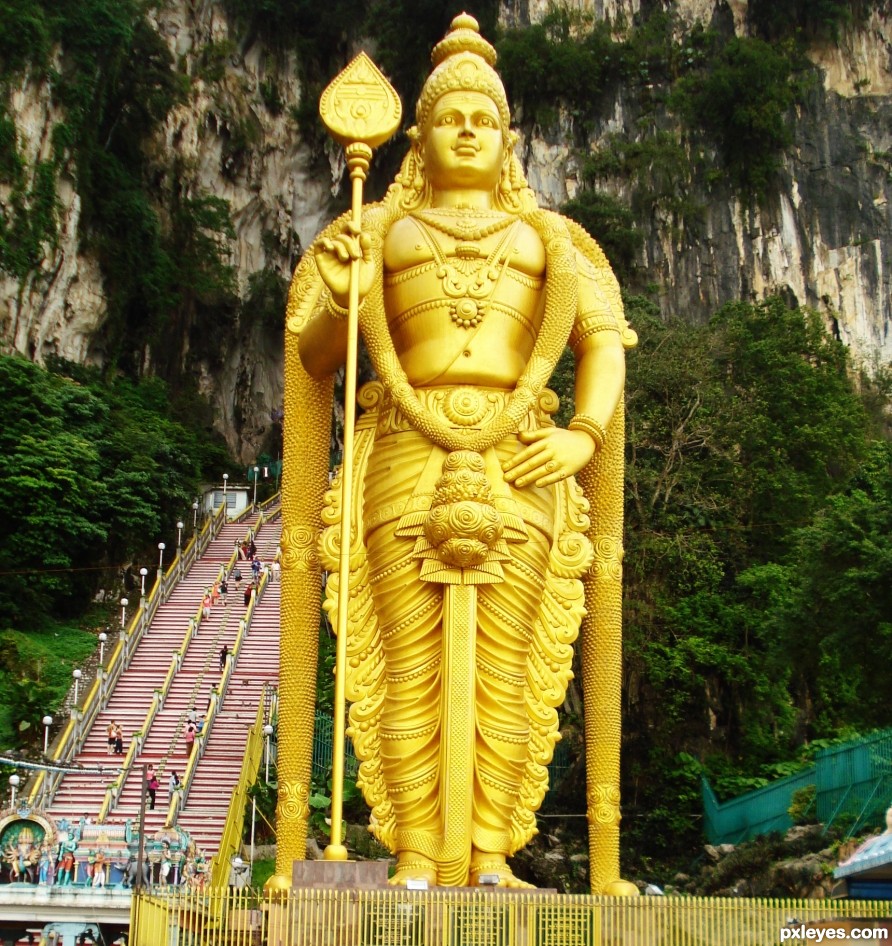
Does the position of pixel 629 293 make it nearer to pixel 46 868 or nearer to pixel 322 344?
pixel 46 868

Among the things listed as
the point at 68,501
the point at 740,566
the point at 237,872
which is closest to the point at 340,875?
the point at 237,872

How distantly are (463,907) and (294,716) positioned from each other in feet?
6.60

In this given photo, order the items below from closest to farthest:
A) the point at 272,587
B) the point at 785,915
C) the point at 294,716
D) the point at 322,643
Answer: the point at 785,915
the point at 294,716
the point at 322,643
the point at 272,587

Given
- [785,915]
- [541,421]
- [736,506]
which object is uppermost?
[736,506]

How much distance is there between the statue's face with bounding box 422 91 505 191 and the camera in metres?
8.09

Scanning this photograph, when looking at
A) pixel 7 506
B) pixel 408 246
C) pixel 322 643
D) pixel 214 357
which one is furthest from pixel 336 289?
pixel 214 357

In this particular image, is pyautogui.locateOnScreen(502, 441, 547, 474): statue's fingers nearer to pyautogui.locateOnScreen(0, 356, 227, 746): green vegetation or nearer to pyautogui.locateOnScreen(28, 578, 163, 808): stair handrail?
pyautogui.locateOnScreen(28, 578, 163, 808): stair handrail

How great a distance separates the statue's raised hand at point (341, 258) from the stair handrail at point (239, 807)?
5366 millimetres

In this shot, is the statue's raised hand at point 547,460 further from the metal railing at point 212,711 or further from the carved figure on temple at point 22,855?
the metal railing at point 212,711

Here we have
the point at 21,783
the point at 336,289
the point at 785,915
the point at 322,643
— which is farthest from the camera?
the point at 322,643

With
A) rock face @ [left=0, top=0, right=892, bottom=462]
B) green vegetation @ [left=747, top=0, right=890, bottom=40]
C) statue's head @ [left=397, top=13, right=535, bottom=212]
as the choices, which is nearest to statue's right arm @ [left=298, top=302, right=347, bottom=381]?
statue's head @ [left=397, top=13, right=535, bottom=212]

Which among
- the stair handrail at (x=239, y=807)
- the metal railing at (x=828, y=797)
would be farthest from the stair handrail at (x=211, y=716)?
the metal railing at (x=828, y=797)

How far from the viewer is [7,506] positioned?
75.4ft

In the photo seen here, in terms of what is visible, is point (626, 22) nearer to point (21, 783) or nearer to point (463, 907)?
point (21, 783)
